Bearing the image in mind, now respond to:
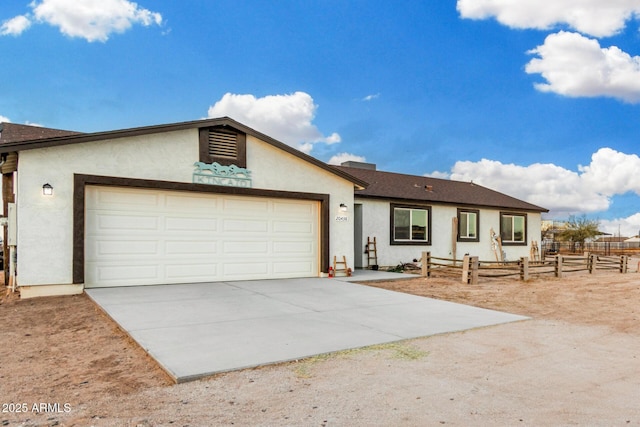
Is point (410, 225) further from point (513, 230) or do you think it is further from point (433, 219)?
point (513, 230)

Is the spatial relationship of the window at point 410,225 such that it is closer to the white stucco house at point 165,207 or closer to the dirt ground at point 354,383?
the white stucco house at point 165,207

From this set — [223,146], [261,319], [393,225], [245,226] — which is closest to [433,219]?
[393,225]

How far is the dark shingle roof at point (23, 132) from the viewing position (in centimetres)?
1159

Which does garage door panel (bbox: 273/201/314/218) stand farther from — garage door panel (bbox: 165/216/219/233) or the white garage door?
garage door panel (bbox: 165/216/219/233)

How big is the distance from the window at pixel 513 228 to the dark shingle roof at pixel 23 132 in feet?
59.7

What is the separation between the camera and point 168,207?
10.2 meters

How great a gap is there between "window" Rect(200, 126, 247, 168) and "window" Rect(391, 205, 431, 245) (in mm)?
7329

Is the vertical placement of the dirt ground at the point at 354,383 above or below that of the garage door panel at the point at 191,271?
below

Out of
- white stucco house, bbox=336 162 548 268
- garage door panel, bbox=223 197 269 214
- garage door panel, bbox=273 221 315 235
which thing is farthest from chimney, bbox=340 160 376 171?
garage door panel, bbox=223 197 269 214

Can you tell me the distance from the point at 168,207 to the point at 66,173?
2.30m

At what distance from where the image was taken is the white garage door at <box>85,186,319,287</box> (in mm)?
9500

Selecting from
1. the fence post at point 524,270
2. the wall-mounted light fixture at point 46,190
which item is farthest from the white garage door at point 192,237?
the fence post at point 524,270

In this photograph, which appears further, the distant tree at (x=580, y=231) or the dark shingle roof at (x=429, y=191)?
the distant tree at (x=580, y=231)

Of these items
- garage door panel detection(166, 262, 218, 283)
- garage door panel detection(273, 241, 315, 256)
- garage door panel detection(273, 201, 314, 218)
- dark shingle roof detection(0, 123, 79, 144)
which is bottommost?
garage door panel detection(166, 262, 218, 283)
